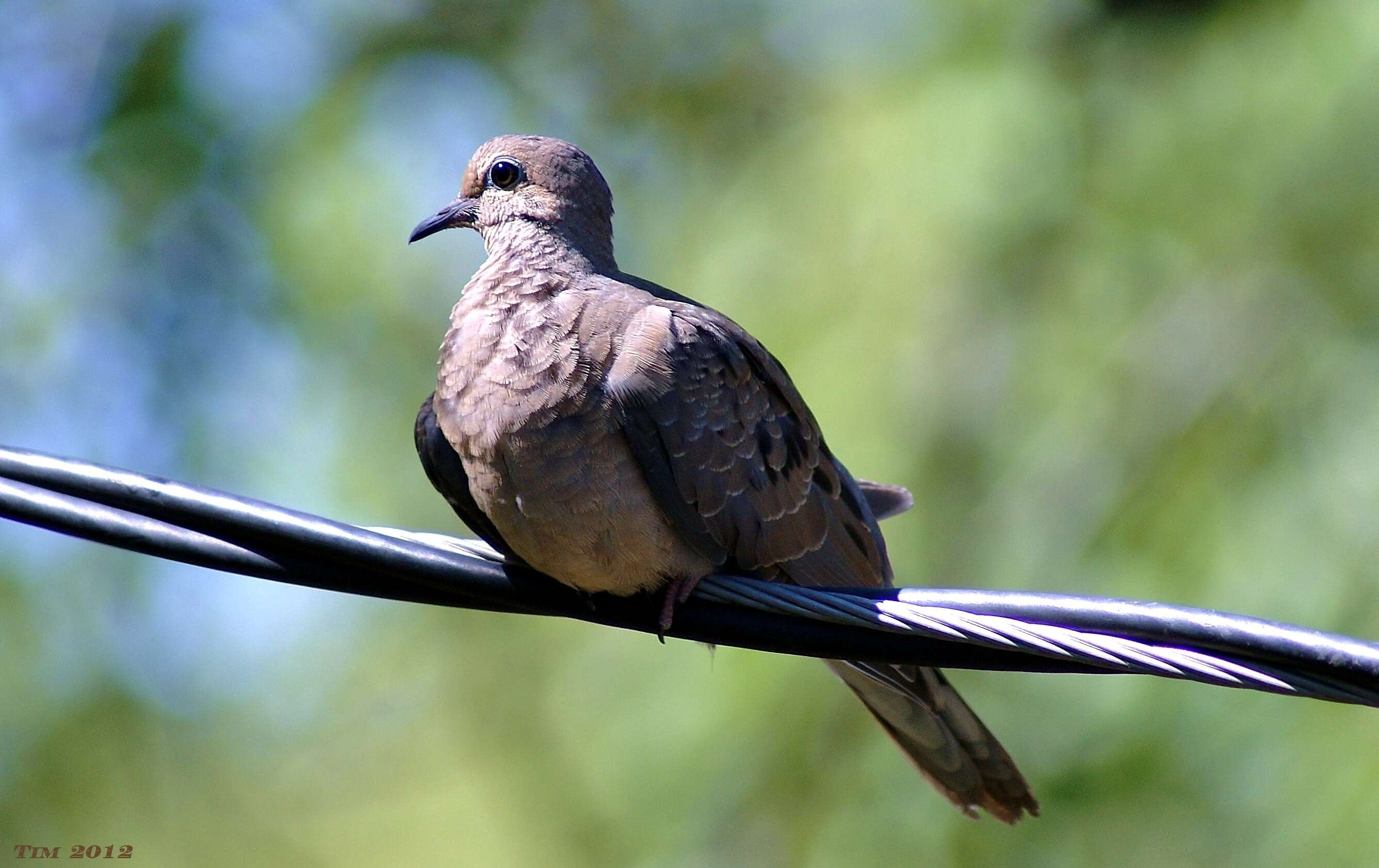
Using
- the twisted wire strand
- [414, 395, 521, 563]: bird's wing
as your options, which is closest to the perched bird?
[414, 395, 521, 563]: bird's wing

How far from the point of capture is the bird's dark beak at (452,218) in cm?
379

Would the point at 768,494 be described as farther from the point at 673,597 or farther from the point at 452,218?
the point at 452,218

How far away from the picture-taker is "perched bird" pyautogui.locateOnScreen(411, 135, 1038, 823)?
2914mm

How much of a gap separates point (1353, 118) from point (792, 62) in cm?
281

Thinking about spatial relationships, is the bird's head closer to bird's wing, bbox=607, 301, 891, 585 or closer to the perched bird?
the perched bird

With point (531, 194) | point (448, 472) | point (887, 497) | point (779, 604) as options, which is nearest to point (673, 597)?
point (448, 472)

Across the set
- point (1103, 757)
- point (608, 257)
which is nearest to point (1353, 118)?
point (1103, 757)

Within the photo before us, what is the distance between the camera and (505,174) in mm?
3746

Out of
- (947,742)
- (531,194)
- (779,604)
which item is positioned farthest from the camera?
(531,194)

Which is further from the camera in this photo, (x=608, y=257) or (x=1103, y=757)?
(x=1103, y=757)

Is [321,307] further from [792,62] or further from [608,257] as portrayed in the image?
[608,257]

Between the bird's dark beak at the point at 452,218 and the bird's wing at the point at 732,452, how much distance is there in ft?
2.80

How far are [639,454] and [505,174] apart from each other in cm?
117

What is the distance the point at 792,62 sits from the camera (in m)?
7.10
